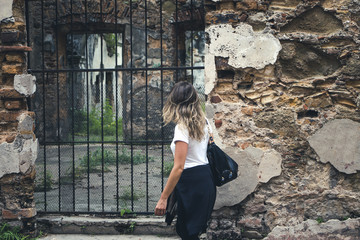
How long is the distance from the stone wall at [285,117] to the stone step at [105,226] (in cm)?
61

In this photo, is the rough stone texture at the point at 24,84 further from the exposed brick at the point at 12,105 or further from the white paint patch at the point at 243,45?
the white paint patch at the point at 243,45

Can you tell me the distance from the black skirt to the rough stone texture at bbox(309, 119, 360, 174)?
1.24 metres

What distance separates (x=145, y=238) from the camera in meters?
3.78

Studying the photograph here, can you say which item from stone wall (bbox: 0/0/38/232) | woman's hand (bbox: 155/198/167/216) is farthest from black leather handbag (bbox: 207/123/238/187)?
stone wall (bbox: 0/0/38/232)

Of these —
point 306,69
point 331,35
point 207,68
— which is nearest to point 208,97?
point 207,68

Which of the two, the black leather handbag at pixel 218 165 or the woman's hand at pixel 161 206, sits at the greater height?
the black leather handbag at pixel 218 165

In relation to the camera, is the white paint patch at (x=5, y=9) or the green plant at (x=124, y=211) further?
the green plant at (x=124, y=211)

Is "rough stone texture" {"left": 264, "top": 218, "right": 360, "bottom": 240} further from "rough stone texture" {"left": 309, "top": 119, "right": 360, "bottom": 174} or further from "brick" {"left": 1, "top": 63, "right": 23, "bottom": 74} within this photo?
"brick" {"left": 1, "top": 63, "right": 23, "bottom": 74}

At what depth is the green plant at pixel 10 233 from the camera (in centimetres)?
364

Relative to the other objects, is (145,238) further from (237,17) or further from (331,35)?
(331,35)

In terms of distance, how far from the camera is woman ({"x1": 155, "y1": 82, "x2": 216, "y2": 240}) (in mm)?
2596

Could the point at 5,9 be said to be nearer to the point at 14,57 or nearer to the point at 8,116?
the point at 14,57

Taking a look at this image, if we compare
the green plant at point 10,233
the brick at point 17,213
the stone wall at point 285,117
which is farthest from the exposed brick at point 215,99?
the green plant at point 10,233

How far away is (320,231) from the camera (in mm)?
3439
